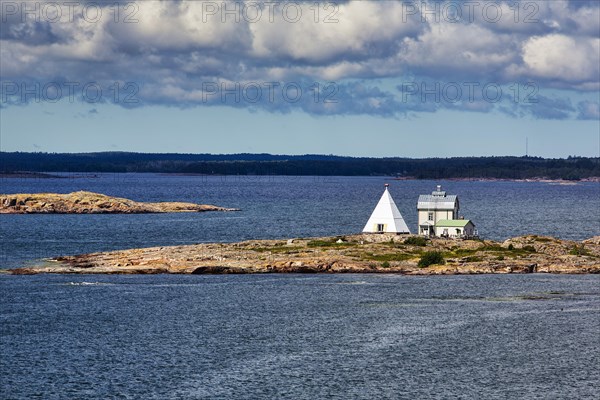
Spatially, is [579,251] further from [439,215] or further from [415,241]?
[415,241]

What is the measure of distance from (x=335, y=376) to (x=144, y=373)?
37.3 feet

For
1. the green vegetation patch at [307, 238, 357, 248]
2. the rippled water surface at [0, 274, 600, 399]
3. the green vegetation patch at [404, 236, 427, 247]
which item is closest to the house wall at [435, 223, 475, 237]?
the green vegetation patch at [404, 236, 427, 247]

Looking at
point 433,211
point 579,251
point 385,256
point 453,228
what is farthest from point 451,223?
point 385,256

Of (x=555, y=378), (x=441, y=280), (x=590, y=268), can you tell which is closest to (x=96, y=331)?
(x=555, y=378)

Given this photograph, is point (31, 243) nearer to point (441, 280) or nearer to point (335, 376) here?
point (441, 280)

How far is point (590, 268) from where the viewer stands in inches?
4186

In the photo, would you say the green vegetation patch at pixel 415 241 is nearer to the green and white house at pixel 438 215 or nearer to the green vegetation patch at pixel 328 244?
the green vegetation patch at pixel 328 244

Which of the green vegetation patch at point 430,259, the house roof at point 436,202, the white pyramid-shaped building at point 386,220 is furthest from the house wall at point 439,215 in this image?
the green vegetation patch at point 430,259

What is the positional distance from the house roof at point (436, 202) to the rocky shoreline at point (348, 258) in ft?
23.8

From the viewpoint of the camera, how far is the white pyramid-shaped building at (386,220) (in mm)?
119938

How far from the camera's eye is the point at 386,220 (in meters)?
121

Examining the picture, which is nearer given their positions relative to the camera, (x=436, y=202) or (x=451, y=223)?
(x=451, y=223)

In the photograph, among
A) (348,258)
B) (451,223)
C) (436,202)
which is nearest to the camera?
(348,258)

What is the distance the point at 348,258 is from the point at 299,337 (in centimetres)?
3592
